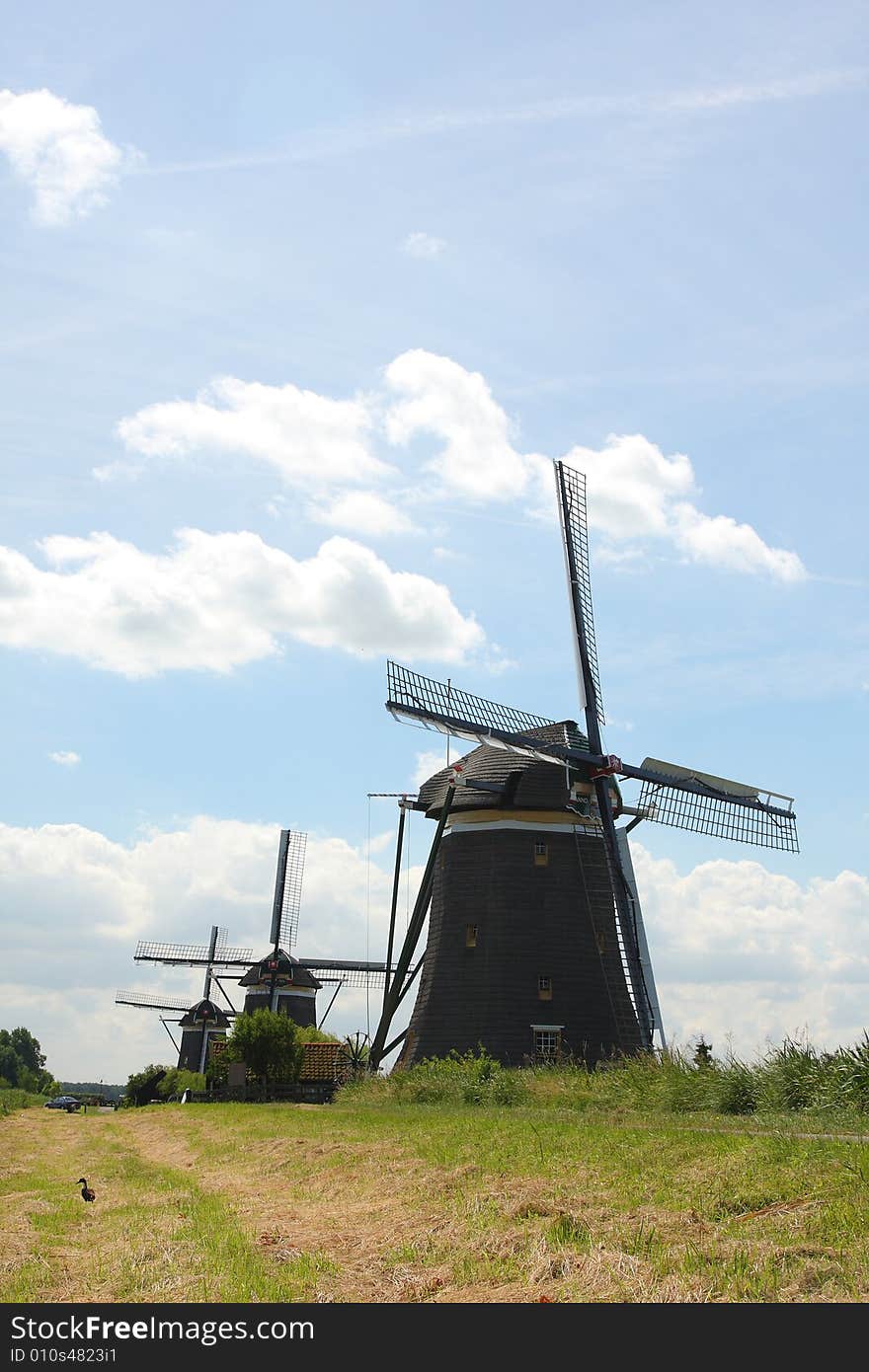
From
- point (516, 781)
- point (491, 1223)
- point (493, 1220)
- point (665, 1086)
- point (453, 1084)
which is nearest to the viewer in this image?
point (491, 1223)

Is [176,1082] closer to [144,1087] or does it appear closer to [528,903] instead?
[144,1087]

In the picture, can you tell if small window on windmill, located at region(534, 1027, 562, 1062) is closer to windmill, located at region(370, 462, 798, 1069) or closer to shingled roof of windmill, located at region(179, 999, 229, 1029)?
windmill, located at region(370, 462, 798, 1069)

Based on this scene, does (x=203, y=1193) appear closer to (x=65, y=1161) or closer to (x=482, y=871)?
(x=65, y=1161)

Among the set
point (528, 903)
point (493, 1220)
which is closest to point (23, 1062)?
point (528, 903)

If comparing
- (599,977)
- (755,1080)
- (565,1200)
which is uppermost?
(599,977)

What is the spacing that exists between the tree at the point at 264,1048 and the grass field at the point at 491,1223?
87.9ft

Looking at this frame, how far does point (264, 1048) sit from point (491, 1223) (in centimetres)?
3591

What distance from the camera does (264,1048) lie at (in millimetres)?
44562

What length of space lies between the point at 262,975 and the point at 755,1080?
55043 millimetres

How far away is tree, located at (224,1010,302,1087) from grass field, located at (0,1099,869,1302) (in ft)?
87.9

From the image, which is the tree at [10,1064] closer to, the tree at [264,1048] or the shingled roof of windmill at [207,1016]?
the shingled roof of windmill at [207,1016]
